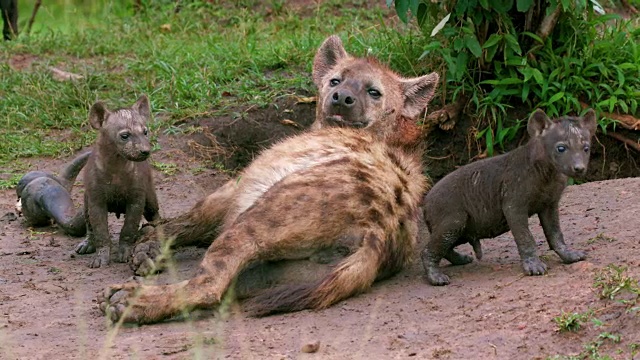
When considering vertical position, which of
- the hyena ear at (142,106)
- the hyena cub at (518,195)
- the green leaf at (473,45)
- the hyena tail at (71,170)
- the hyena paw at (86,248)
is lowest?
the hyena paw at (86,248)

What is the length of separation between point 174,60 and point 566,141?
389cm

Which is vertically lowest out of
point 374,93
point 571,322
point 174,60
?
point 571,322

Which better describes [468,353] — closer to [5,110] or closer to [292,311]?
[292,311]

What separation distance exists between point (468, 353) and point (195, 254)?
1959 millimetres

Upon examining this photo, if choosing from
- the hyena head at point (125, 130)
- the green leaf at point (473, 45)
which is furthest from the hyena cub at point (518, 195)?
the green leaf at point (473, 45)

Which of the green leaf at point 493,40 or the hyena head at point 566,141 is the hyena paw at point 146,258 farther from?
the green leaf at point 493,40

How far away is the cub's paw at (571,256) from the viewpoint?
12.8 ft

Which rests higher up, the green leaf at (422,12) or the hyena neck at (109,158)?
the green leaf at (422,12)

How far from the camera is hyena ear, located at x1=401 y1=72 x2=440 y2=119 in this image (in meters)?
5.12

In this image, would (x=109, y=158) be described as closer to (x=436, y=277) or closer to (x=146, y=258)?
(x=146, y=258)

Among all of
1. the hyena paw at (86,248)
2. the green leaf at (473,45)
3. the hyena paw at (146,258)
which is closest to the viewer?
the hyena paw at (146,258)

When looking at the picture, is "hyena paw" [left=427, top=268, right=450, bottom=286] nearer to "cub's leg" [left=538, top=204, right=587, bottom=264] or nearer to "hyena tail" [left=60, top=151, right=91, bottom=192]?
"cub's leg" [left=538, top=204, right=587, bottom=264]

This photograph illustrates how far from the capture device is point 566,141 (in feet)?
12.4

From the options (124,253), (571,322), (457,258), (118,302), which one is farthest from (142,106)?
(571,322)
